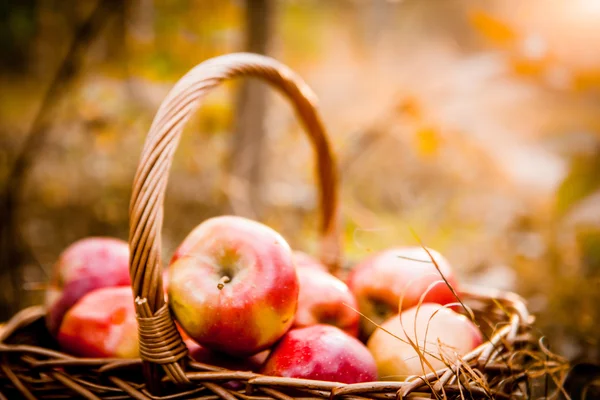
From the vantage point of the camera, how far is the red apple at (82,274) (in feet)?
2.80

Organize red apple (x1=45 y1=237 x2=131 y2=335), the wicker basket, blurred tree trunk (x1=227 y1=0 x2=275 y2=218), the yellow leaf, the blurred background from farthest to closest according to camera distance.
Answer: blurred tree trunk (x1=227 y1=0 x2=275 y2=218) → the yellow leaf → the blurred background → red apple (x1=45 y1=237 x2=131 y2=335) → the wicker basket

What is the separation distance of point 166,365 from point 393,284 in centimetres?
46

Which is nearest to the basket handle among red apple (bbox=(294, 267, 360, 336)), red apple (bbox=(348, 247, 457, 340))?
red apple (bbox=(294, 267, 360, 336))

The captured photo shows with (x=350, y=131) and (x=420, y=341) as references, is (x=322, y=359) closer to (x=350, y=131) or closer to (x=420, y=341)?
(x=420, y=341)

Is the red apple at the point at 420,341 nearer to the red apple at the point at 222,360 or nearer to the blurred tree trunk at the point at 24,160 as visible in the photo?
the red apple at the point at 222,360

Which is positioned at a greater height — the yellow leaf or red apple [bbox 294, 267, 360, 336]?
the yellow leaf

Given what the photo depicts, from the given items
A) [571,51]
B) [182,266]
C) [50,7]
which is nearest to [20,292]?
[50,7]

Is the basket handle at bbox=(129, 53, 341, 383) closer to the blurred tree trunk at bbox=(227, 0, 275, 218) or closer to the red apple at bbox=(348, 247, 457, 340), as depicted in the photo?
the red apple at bbox=(348, 247, 457, 340)

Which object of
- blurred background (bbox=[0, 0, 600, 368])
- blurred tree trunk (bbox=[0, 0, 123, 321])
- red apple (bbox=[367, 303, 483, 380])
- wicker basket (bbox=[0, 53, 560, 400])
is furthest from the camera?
blurred tree trunk (bbox=[0, 0, 123, 321])

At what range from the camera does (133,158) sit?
8.13ft

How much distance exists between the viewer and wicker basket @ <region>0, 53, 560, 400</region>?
56cm

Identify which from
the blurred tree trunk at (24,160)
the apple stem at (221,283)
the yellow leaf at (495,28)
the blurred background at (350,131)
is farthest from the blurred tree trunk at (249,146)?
the apple stem at (221,283)

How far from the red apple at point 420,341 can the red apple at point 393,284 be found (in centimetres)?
9

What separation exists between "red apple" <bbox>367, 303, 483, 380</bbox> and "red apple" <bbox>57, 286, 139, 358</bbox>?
39 cm
